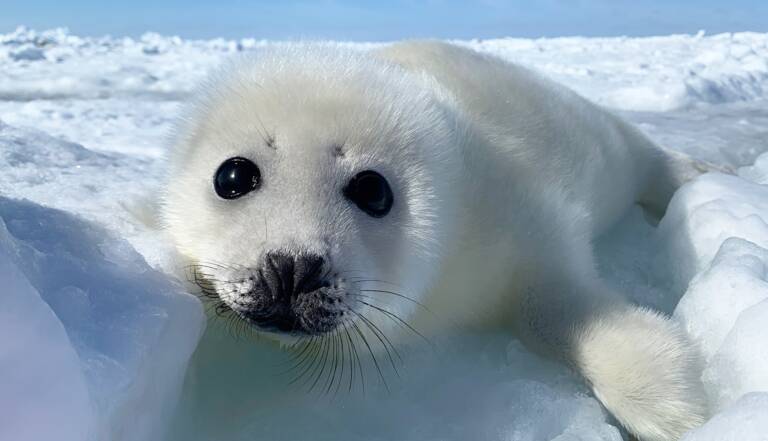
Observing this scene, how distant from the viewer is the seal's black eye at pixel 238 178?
1.66 m

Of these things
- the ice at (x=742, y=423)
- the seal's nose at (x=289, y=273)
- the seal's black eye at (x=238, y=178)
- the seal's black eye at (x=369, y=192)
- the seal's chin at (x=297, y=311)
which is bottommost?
the ice at (x=742, y=423)

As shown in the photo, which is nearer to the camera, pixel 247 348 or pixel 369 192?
pixel 369 192

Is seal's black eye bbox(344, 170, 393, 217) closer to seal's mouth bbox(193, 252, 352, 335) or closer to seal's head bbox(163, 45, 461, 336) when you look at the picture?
seal's head bbox(163, 45, 461, 336)

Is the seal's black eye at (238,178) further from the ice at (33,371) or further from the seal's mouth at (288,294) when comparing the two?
the ice at (33,371)

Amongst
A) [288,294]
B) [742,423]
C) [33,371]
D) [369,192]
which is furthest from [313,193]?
[742,423]

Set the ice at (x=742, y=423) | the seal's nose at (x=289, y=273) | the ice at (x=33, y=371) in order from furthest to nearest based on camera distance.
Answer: the seal's nose at (x=289, y=273) → the ice at (x=742, y=423) → the ice at (x=33, y=371)

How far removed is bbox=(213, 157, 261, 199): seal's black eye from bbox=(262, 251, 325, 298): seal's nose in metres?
0.25

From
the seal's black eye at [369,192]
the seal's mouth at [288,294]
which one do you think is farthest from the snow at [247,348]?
the seal's black eye at [369,192]

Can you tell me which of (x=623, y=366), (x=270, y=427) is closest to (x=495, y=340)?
(x=623, y=366)

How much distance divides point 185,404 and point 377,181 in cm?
65

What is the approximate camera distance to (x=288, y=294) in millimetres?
1459

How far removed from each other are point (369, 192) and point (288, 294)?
0.34 meters

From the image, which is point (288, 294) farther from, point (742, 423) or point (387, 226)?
point (742, 423)

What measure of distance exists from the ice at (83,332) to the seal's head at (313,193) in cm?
15
